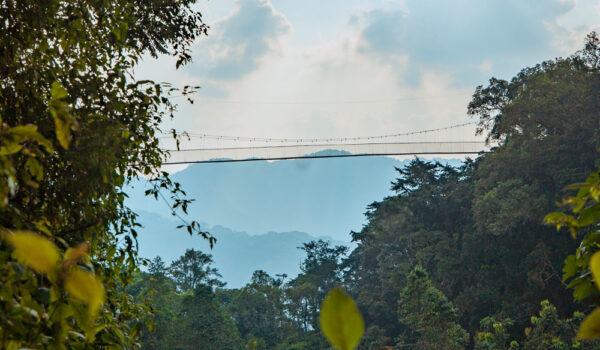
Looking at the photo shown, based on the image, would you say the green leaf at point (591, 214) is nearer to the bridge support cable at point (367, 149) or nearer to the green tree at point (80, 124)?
the green tree at point (80, 124)

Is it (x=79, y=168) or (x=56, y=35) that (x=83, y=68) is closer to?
(x=56, y=35)

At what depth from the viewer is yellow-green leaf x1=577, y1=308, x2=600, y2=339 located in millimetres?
269

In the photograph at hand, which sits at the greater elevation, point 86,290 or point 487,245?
point 487,245

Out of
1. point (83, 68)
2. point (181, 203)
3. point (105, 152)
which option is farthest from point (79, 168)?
point (181, 203)

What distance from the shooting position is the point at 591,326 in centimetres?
27

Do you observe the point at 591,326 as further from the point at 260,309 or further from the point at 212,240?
the point at 260,309

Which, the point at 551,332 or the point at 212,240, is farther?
the point at 551,332

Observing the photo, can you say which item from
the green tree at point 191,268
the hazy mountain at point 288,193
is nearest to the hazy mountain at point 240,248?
the hazy mountain at point 288,193

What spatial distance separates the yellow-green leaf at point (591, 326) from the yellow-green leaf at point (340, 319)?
5.3 inches

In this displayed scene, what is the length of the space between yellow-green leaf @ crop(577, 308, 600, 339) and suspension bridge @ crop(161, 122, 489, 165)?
11.0 m

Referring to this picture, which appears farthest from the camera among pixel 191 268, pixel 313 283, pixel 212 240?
pixel 191 268

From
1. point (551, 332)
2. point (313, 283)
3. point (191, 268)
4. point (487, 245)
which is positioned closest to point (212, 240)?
point (551, 332)

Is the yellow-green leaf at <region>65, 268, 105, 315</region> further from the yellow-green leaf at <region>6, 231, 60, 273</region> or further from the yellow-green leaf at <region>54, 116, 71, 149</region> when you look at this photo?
the yellow-green leaf at <region>54, 116, 71, 149</region>

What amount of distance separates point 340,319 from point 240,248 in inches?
6436
